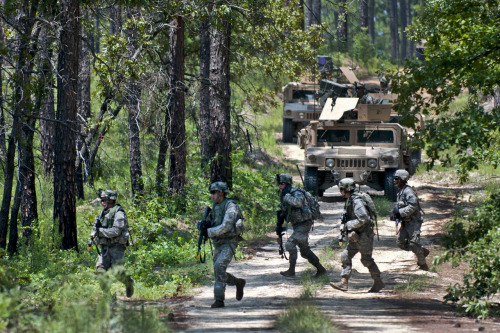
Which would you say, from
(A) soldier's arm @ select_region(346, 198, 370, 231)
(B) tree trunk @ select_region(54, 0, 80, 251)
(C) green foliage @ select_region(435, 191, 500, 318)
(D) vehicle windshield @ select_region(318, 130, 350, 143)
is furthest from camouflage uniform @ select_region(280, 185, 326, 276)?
(D) vehicle windshield @ select_region(318, 130, 350, 143)

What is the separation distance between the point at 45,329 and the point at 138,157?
448 inches

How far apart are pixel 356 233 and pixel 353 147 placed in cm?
769

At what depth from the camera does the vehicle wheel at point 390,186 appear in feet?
52.3

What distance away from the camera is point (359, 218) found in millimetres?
8664

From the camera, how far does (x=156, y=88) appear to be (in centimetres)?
1380

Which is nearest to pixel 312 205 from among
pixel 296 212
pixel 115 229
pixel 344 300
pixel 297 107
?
pixel 296 212

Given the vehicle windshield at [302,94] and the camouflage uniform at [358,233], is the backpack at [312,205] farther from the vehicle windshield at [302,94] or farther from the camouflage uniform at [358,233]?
the vehicle windshield at [302,94]

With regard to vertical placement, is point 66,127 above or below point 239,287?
above

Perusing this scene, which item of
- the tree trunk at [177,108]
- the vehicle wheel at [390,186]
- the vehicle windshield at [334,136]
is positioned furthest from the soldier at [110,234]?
the vehicle windshield at [334,136]

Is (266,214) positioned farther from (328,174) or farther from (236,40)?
(236,40)

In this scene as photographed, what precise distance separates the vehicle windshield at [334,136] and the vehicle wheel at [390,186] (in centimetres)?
131

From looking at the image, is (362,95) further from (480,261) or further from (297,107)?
(480,261)

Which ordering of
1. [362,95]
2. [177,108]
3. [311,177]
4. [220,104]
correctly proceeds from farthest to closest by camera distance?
[362,95]
[311,177]
[177,108]
[220,104]

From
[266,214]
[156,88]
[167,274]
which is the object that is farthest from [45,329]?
[266,214]
